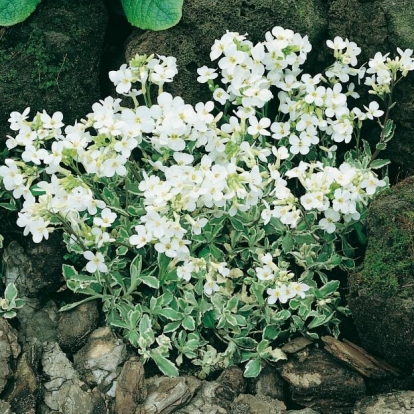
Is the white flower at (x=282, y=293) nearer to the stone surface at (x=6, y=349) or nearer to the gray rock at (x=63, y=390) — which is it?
the gray rock at (x=63, y=390)

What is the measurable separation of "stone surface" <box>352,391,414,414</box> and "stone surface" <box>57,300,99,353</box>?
1.76 m

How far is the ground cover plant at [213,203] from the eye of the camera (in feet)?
13.9

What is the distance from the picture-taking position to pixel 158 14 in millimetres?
5070

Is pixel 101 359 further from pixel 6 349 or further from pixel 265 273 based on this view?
pixel 265 273

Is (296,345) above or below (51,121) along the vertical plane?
below

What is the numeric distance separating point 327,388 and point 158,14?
2757 millimetres

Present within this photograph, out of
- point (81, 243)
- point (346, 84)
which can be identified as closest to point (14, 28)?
point (81, 243)

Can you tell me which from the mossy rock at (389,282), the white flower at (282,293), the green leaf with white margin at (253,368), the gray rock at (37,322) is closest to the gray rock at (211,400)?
the green leaf with white margin at (253,368)

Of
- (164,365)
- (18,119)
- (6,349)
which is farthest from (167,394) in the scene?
(18,119)

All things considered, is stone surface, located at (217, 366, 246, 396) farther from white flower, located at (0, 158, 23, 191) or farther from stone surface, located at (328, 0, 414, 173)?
stone surface, located at (328, 0, 414, 173)

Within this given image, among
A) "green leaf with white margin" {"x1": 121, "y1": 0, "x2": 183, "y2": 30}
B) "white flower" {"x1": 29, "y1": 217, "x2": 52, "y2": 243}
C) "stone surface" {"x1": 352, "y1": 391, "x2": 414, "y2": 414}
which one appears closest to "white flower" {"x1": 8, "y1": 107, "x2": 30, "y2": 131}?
"white flower" {"x1": 29, "y1": 217, "x2": 52, "y2": 243}

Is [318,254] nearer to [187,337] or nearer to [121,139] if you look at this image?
[187,337]

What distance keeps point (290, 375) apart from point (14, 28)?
3058 mm

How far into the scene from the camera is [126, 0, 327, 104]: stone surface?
5133mm
